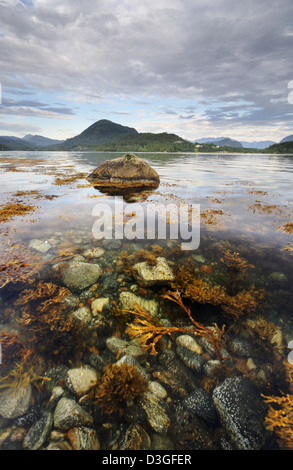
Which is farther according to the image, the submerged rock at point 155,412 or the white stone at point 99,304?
the white stone at point 99,304

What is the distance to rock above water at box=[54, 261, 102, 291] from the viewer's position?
179 inches

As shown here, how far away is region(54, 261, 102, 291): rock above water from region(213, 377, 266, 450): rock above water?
3306 millimetres

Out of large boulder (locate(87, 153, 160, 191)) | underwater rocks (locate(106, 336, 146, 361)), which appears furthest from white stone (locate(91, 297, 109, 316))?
large boulder (locate(87, 153, 160, 191))

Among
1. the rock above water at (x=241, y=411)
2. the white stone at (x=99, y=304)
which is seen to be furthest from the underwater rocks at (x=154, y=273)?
the rock above water at (x=241, y=411)

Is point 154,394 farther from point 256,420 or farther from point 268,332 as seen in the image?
point 268,332

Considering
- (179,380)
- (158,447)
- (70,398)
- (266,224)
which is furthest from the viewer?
(266,224)

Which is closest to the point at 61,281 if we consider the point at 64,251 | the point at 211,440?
the point at 64,251

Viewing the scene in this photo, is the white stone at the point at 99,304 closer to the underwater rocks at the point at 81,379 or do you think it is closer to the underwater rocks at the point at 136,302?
the underwater rocks at the point at 136,302

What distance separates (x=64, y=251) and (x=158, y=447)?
4903 mm

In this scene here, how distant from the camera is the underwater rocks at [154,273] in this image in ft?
14.9

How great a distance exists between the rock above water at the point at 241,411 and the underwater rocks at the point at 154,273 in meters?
2.20

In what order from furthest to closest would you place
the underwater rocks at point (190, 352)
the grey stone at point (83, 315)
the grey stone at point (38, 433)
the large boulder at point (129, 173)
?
the large boulder at point (129, 173) → the grey stone at point (83, 315) → the underwater rocks at point (190, 352) → the grey stone at point (38, 433)

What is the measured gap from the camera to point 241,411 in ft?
8.26

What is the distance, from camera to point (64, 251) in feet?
19.1
